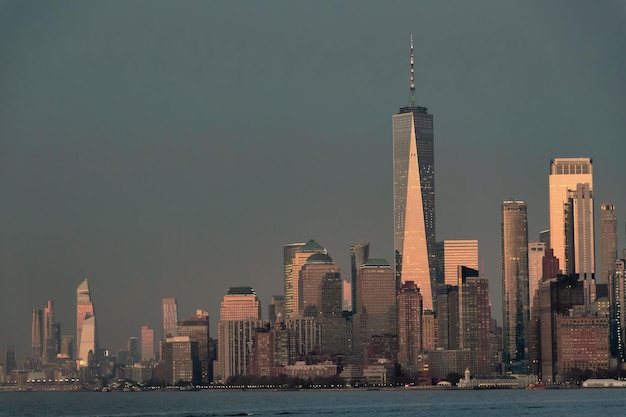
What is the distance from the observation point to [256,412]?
195 meters

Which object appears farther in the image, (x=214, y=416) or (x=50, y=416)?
(x=50, y=416)

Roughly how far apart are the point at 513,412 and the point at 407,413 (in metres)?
11.9

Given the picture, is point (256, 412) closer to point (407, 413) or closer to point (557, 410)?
point (407, 413)

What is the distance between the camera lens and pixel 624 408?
193 metres

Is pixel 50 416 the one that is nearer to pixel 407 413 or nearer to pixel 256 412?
pixel 256 412

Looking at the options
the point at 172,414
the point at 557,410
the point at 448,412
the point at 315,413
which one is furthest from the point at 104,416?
the point at 557,410

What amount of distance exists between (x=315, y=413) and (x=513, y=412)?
2267 centimetres

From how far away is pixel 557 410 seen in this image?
19250 centimetres

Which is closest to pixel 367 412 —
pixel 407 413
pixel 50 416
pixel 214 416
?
pixel 407 413

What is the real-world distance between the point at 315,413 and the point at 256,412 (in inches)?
290

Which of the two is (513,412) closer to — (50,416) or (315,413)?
(315,413)

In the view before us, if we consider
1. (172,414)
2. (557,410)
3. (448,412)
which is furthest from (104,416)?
(557,410)

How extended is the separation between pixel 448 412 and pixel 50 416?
4708cm

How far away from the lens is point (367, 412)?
194 meters
